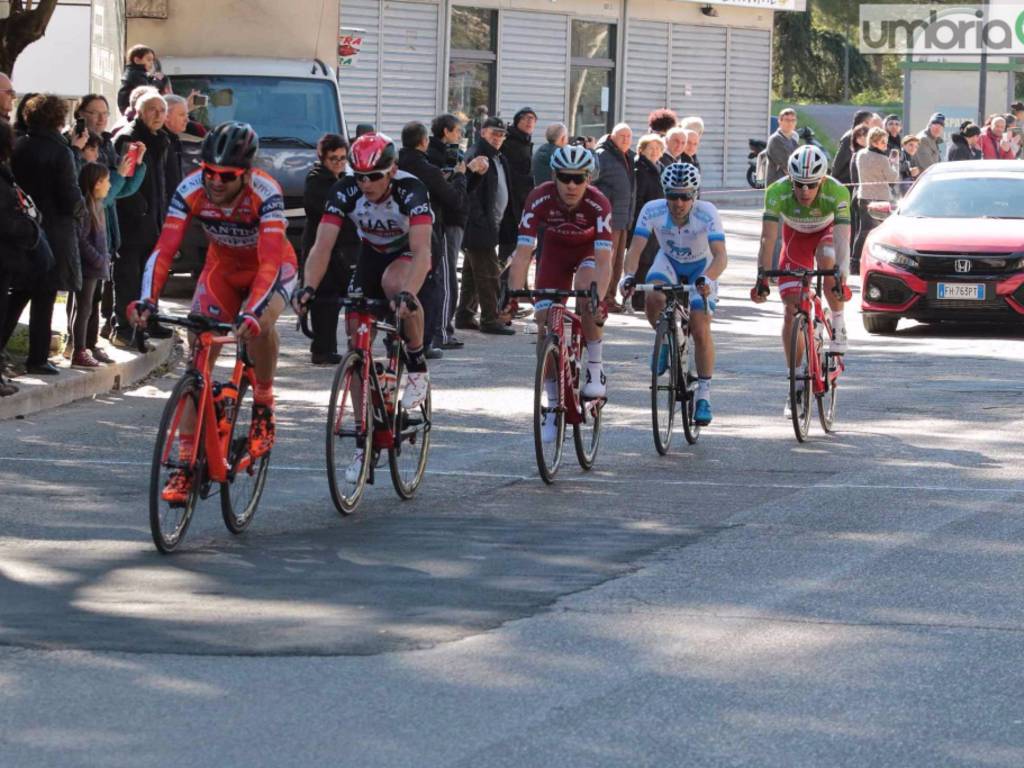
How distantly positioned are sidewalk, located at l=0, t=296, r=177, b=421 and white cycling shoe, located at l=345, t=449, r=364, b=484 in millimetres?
3788

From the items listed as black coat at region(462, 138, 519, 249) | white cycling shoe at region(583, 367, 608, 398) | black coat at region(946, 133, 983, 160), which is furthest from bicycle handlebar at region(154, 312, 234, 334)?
black coat at region(946, 133, 983, 160)

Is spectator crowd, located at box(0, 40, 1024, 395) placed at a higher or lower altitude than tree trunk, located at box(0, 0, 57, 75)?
lower

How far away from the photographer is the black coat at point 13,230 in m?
13.0

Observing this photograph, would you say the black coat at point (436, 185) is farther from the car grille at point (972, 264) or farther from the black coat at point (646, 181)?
the car grille at point (972, 264)

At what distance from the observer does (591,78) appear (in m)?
46.9

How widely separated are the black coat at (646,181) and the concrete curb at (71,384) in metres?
7.33

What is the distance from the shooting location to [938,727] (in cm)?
611

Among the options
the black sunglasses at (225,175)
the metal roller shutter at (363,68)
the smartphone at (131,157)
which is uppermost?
the metal roller shutter at (363,68)

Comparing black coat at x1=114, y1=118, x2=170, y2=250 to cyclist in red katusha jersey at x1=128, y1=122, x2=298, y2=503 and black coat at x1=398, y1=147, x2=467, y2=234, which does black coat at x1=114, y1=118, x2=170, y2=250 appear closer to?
black coat at x1=398, y1=147, x2=467, y2=234

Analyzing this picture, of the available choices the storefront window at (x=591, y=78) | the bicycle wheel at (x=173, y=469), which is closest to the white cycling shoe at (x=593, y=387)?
the bicycle wheel at (x=173, y=469)

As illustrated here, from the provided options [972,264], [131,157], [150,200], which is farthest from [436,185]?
[972,264]

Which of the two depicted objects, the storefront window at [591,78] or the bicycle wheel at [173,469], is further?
the storefront window at [591,78]

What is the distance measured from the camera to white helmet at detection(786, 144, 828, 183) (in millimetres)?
13250

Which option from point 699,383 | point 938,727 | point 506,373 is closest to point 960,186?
point 506,373
